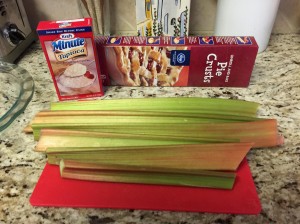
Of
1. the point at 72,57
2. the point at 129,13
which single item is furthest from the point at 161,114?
the point at 129,13

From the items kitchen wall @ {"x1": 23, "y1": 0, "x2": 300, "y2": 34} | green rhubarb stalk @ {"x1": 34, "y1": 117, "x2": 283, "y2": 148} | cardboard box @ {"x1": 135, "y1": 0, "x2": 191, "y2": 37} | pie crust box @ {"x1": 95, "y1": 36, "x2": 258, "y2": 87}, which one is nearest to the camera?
green rhubarb stalk @ {"x1": 34, "y1": 117, "x2": 283, "y2": 148}

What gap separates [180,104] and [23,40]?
632 mm

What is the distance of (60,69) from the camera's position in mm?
729

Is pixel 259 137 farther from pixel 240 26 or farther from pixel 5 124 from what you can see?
pixel 5 124

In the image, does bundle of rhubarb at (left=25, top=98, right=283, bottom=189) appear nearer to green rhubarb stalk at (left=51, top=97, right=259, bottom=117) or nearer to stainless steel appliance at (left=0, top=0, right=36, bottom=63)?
green rhubarb stalk at (left=51, top=97, right=259, bottom=117)

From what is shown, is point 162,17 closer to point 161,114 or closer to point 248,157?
point 161,114

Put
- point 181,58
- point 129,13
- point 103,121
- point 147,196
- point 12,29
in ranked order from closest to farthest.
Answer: point 147,196, point 103,121, point 181,58, point 12,29, point 129,13

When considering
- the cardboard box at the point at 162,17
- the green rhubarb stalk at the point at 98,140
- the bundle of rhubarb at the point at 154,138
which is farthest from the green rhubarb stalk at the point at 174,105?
the cardboard box at the point at 162,17

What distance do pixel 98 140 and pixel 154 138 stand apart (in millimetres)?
126

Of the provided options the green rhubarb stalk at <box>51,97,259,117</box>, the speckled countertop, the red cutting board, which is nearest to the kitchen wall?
the speckled countertop

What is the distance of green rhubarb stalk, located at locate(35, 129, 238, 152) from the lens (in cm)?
60

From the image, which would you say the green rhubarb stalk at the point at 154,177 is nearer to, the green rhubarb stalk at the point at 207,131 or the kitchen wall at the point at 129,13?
the green rhubarb stalk at the point at 207,131

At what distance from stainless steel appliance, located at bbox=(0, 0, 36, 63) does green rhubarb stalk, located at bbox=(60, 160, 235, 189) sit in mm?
520

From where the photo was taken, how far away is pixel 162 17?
0.88 metres
